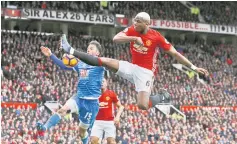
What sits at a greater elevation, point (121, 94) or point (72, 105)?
point (72, 105)

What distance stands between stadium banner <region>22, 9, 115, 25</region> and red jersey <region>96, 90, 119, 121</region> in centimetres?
2330

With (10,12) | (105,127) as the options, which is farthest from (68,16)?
(105,127)

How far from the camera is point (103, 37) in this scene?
143ft

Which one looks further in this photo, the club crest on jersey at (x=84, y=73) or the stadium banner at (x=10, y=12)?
the stadium banner at (x=10, y=12)

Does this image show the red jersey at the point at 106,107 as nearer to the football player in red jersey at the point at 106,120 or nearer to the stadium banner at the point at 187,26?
the football player in red jersey at the point at 106,120

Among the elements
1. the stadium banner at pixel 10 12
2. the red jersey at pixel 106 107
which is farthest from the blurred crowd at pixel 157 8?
the red jersey at pixel 106 107

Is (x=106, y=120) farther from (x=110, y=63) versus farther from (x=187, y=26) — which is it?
(x=187, y=26)

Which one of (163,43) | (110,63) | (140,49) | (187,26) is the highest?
(187,26)

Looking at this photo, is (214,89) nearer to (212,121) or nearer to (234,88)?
(234,88)

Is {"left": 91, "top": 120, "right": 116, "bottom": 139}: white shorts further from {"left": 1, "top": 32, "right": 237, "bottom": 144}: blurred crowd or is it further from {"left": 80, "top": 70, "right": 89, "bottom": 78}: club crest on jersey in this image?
{"left": 1, "top": 32, "right": 237, "bottom": 144}: blurred crowd

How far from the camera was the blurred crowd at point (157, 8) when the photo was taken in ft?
130

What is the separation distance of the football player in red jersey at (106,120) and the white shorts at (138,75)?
6.38 feet

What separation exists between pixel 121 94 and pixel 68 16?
9.57 metres

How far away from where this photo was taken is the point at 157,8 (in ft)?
145
